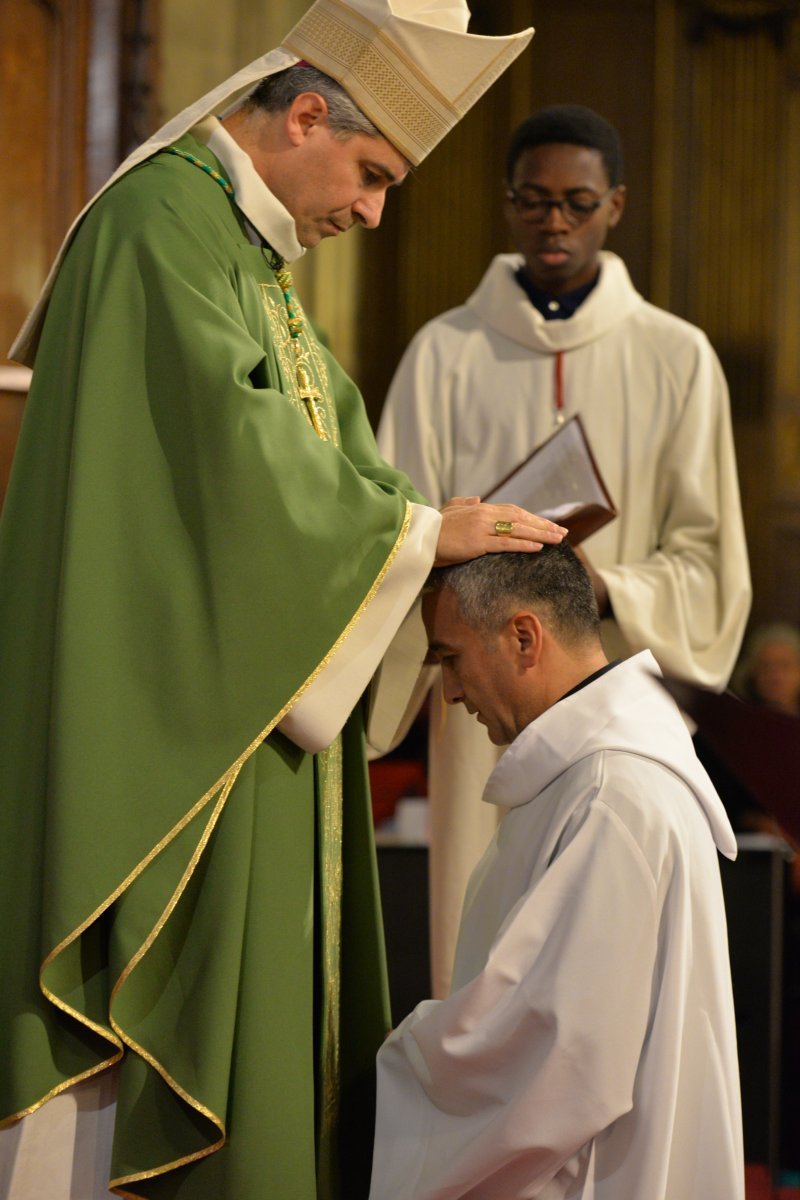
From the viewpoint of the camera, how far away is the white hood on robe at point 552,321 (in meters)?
4.12

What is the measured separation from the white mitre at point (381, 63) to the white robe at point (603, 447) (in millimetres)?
1392

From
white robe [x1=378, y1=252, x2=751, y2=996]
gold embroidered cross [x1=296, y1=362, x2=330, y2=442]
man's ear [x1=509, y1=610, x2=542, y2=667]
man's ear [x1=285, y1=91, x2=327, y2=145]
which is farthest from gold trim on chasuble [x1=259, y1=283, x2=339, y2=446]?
white robe [x1=378, y1=252, x2=751, y2=996]

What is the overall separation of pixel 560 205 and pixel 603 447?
2.13 ft

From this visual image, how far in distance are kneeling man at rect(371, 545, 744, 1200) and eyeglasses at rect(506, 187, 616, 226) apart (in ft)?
6.65

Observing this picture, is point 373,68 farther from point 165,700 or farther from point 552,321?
point 552,321

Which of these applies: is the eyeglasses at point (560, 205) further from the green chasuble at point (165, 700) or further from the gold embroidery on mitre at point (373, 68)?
the green chasuble at point (165, 700)

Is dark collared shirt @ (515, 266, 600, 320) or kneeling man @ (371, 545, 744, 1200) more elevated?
dark collared shirt @ (515, 266, 600, 320)

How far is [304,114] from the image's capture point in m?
2.67

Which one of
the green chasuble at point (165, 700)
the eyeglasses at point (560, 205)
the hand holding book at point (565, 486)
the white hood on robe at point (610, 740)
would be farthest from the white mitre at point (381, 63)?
the eyeglasses at point (560, 205)

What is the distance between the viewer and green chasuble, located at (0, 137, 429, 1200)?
2285 mm

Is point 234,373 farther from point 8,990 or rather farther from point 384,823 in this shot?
point 384,823

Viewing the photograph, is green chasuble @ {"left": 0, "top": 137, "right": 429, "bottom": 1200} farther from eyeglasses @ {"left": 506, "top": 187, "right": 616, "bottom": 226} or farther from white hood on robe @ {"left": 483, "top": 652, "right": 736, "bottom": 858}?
eyeglasses @ {"left": 506, "top": 187, "right": 616, "bottom": 226}

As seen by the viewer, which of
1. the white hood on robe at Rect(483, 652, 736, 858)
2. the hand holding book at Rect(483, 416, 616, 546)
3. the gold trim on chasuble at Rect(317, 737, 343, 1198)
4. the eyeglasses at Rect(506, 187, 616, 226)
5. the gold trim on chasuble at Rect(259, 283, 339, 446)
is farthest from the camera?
the eyeglasses at Rect(506, 187, 616, 226)

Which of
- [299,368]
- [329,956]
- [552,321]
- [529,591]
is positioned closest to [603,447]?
[552,321]
